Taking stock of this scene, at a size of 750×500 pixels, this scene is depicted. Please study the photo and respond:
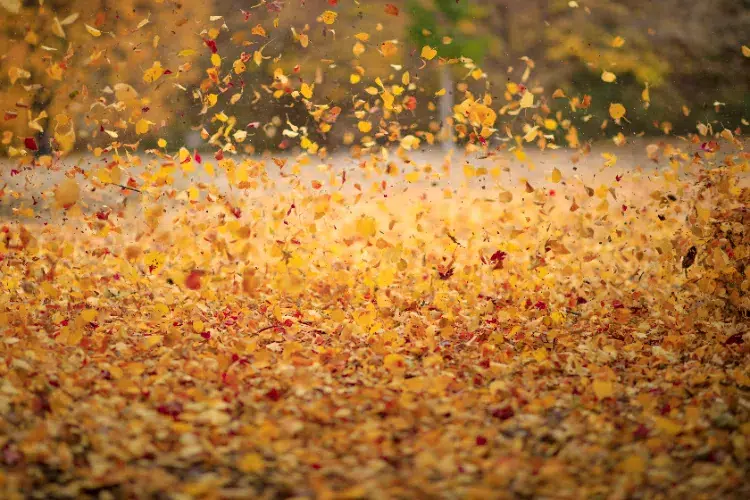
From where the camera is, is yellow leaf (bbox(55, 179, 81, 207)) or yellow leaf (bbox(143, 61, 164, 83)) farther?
yellow leaf (bbox(143, 61, 164, 83))

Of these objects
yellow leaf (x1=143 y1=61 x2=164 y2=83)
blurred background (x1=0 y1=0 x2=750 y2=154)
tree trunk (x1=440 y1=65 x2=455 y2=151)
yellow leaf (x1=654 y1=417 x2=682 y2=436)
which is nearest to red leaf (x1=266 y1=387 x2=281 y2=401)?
yellow leaf (x1=654 y1=417 x2=682 y2=436)

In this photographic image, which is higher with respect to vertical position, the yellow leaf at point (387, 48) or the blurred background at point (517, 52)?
the blurred background at point (517, 52)

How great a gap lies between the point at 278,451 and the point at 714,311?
10.5 ft

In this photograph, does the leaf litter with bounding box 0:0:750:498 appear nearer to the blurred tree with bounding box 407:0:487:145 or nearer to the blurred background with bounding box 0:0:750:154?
the blurred background with bounding box 0:0:750:154

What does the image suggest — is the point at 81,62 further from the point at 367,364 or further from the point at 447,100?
the point at 447,100

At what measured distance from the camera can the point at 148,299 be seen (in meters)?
5.43

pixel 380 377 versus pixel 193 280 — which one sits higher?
pixel 193 280

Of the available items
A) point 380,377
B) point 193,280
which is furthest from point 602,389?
point 193,280

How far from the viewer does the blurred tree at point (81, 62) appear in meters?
4.46

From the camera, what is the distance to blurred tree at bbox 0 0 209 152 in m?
4.46

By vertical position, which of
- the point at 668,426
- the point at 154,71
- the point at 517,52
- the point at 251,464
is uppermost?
the point at 517,52

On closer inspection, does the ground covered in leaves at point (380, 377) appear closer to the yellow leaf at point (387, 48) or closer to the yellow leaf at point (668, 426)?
the yellow leaf at point (668, 426)

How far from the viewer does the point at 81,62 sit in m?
5.68

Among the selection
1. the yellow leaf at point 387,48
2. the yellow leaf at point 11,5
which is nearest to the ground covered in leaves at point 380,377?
the yellow leaf at point 387,48
